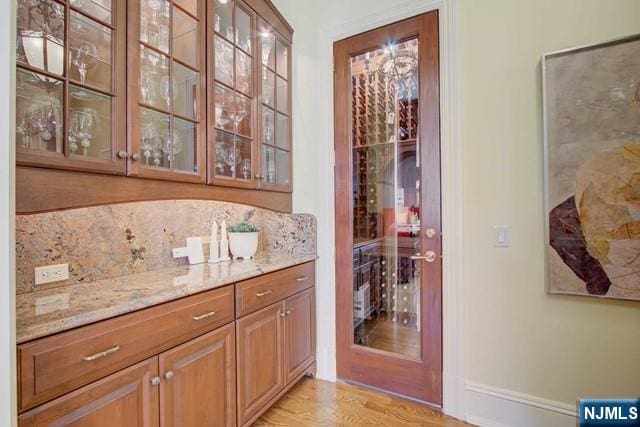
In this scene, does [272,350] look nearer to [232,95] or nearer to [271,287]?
[271,287]

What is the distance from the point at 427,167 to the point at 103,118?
1841 millimetres

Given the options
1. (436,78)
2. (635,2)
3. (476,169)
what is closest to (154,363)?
(476,169)

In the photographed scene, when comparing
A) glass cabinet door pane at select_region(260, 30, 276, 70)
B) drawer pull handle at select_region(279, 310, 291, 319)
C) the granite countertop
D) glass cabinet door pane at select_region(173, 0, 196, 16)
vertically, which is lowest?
drawer pull handle at select_region(279, 310, 291, 319)

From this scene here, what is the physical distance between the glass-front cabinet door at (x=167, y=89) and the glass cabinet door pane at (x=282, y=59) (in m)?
0.72

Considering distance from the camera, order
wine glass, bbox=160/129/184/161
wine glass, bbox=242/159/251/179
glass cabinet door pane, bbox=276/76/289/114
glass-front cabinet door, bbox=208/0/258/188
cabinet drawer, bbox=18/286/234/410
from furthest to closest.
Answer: glass cabinet door pane, bbox=276/76/289/114
wine glass, bbox=242/159/251/179
glass-front cabinet door, bbox=208/0/258/188
wine glass, bbox=160/129/184/161
cabinet drawer, bbox=18/286/234/410

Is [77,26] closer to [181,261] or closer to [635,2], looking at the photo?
[181,261]

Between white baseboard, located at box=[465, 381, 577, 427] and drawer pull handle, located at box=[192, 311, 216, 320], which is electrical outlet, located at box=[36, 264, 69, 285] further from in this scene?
white baseboard, located at box=[465, 381, 577, 427]

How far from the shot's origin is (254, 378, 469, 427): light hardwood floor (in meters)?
1.92

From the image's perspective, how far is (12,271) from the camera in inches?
31.6

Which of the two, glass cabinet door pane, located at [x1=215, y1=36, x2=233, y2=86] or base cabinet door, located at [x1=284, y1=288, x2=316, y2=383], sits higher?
glass cabinet door pane, located at [x1=215, y1=36, x2=233, y2=86]

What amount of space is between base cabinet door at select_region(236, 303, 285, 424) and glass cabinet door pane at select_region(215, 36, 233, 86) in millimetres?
1409

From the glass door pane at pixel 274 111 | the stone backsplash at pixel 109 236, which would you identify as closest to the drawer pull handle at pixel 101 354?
the stone backsplash at pixel 109 236

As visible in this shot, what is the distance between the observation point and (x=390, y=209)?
231cm

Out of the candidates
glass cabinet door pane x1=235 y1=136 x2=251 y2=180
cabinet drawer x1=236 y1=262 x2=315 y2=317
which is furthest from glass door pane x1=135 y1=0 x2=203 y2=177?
cabinet drawer x1=236 y1=262 x2=315 y2=317
